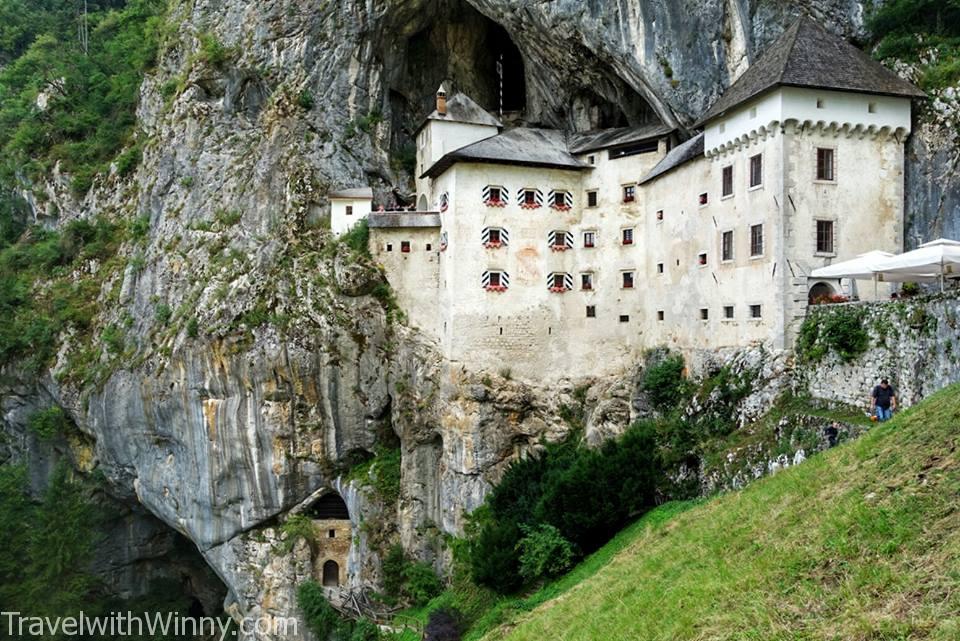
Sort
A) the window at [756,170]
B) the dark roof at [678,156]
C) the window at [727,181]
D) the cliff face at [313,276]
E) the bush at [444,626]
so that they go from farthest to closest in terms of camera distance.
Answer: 1. the cliff face at [313,276]
2. the dark roof at [678,156]
3. the window at [727,181]
4. the bush at [444,626]
5. the window at [756,170]

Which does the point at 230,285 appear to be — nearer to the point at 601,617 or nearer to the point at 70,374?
the point at 70,374

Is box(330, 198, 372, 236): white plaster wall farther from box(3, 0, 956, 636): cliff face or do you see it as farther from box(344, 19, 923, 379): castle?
box(344, 19, 923, 379): castle

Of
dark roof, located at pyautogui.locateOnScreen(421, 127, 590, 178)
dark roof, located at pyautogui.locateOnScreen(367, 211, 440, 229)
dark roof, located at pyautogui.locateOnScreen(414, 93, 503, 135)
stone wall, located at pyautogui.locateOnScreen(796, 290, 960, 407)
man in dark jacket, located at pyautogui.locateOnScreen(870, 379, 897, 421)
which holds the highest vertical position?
dark roof, located at pyautogui.locateOnScreen(414, 93, 503, 135)

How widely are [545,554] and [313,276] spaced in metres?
18.0

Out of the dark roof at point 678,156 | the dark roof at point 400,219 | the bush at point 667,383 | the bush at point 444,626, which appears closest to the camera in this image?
the bush at point 444,626

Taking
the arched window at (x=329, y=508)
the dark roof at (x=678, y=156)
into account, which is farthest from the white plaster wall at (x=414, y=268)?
the dark roof at (x=678, y=156)

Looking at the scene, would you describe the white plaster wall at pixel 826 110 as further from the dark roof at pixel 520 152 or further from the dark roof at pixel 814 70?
the dark roof at pixel 520 152

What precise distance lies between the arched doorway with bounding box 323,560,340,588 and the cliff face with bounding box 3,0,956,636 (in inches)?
40.2

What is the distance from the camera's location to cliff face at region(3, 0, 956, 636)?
1206 inches

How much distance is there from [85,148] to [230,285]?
2136cm

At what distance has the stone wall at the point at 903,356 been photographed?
54.1 feet

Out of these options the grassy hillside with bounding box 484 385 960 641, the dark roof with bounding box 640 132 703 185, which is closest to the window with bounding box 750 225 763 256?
the dark roof with bounding box 640 132 703 185

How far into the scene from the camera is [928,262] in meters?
17.6

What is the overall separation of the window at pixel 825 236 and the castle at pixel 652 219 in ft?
0.26
